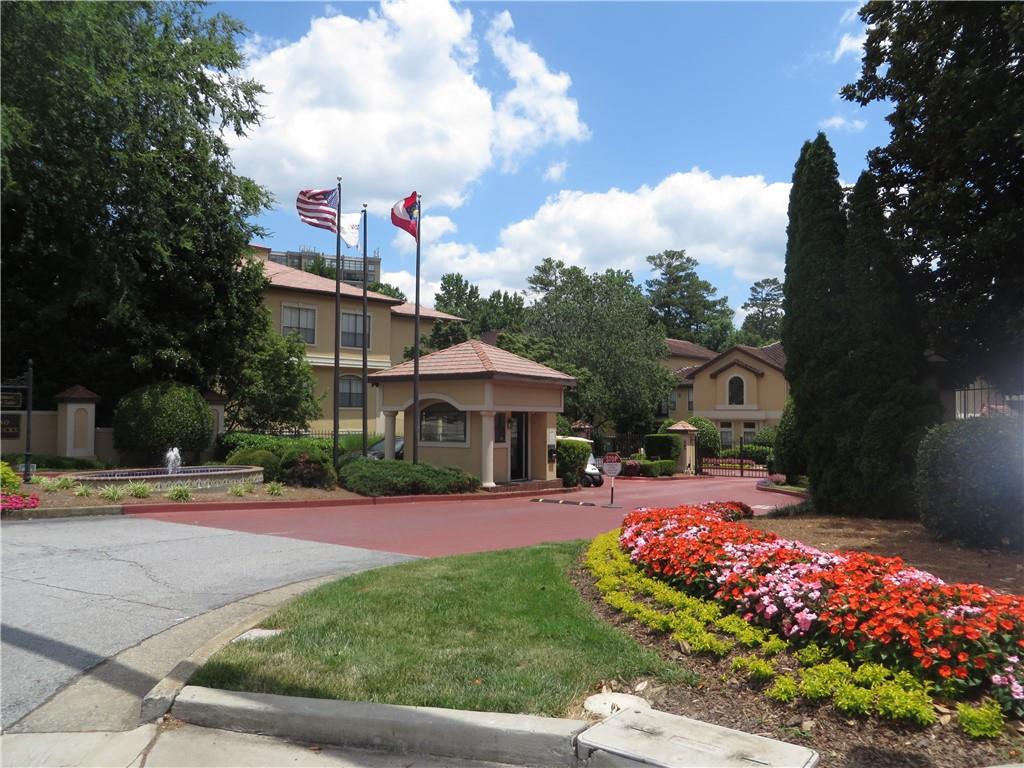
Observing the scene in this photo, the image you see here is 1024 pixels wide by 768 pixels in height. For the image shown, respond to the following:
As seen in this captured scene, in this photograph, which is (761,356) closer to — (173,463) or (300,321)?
(300,321)

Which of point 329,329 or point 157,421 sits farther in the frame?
point 329,329

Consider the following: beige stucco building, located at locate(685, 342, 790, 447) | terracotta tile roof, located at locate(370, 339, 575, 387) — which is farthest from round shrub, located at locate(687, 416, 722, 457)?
terracotta tile roof, located at locate(370, 339, 575, 387)

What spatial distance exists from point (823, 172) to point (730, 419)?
3931 centimetres

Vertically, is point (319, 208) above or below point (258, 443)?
above

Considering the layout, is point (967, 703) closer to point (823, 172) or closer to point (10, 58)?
point (823, 172)

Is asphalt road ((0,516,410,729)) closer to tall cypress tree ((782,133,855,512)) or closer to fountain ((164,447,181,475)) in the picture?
fountain ((164,447,181,475))

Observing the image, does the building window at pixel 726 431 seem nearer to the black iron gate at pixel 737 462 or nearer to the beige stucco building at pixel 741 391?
the beige stucco building at pixel 741 391

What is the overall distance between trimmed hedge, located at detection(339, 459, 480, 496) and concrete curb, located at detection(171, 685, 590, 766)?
14.7m

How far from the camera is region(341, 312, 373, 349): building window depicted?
38438mm

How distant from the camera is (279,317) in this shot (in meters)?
→ 36.0

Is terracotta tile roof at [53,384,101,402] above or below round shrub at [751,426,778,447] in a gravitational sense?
above

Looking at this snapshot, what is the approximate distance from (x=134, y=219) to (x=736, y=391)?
128 feet

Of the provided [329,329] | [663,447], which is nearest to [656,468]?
[663,447]

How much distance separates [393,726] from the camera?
421 centimetres
